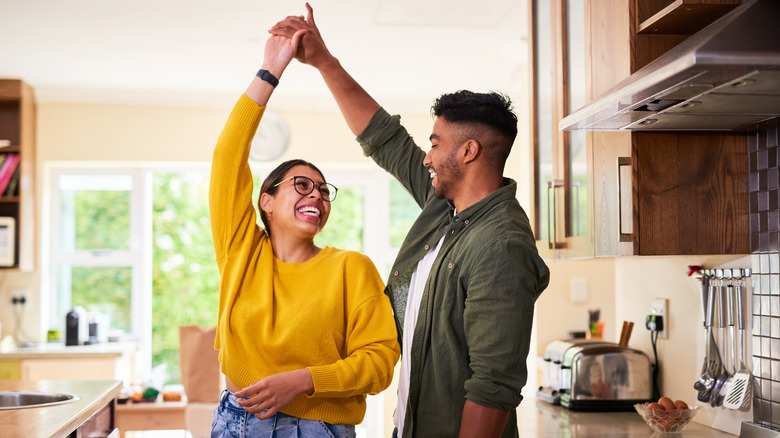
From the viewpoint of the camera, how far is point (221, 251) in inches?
70.3

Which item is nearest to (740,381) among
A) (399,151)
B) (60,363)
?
(399,151)

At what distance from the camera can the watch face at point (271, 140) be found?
5.07m

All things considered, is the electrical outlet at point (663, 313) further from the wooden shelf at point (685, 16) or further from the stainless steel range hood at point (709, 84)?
the wooden shelf at point (685, 16)

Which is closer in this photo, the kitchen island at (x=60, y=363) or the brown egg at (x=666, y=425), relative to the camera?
the brown egg at (x=666, y=425)

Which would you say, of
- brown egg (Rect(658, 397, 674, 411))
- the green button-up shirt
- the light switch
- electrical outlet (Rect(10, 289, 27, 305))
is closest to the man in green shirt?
the green button-up shirt

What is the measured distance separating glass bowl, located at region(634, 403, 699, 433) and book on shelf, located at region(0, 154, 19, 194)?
464 cm

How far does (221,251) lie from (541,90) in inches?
48.5

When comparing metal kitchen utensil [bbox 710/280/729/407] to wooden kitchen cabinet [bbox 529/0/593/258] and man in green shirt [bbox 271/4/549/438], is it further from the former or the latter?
man in green shirt [bbox 271/4/549/438]

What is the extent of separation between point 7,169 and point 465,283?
469 cm

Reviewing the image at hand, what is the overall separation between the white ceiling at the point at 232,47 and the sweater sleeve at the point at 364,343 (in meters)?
2.22

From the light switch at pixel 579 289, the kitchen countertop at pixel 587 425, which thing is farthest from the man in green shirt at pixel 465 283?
the light switch at pixel 579 289

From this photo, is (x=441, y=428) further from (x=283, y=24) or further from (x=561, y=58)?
(x=561, y=58)

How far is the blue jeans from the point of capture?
1683 millimetres

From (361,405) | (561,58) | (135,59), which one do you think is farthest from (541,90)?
(135,59)
